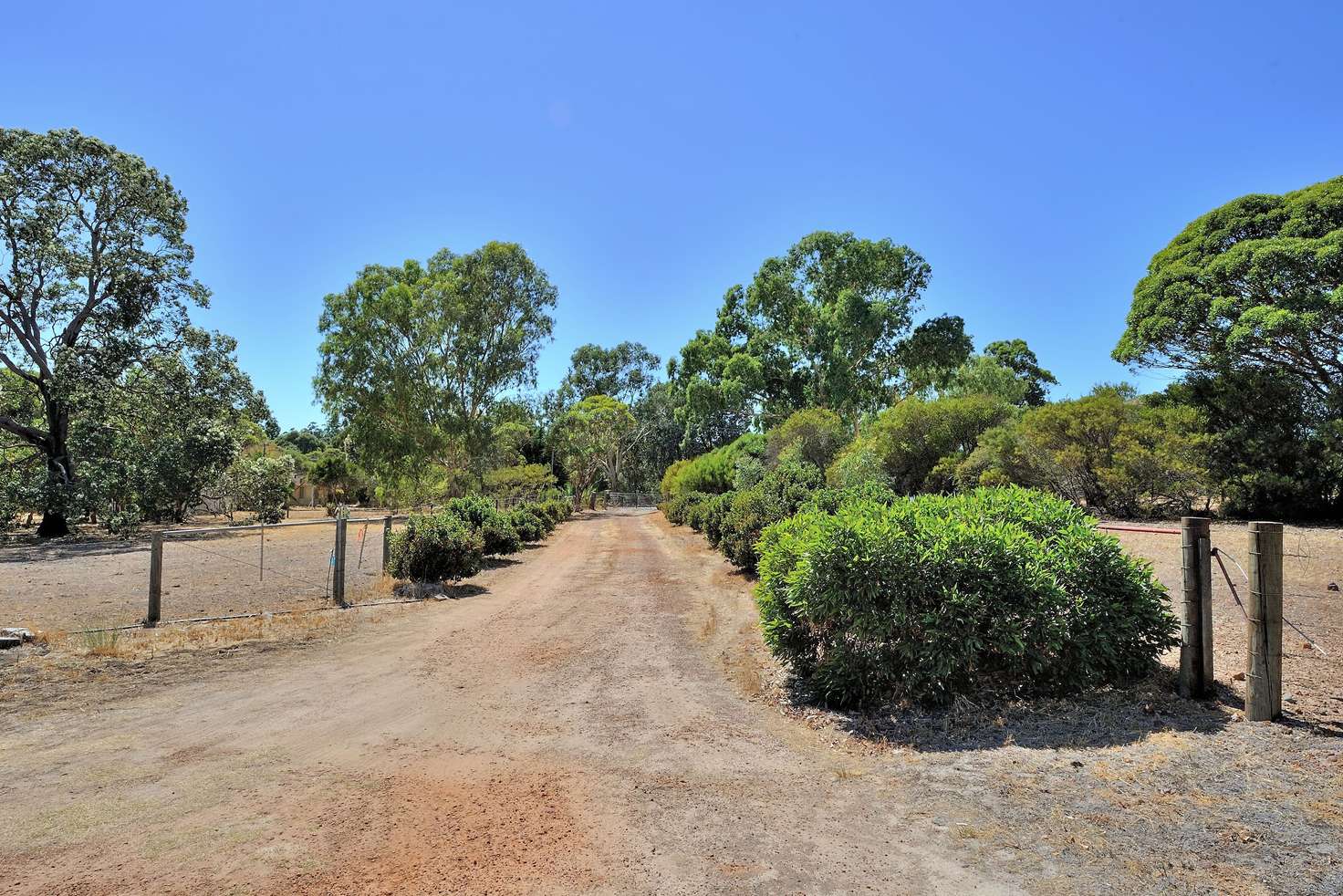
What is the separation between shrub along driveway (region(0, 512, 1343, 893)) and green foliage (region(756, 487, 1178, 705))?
1.77ft

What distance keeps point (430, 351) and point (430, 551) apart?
2320 cm

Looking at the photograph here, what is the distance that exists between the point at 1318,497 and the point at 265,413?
35301 mm

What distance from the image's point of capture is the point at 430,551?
39.9ft

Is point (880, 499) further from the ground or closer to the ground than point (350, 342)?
closer to the ground

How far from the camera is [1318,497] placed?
13.4 m

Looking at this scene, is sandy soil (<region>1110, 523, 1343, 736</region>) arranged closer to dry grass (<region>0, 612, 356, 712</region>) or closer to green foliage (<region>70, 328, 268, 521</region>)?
dry grass (<region>0, 612, 356, 712</region>)

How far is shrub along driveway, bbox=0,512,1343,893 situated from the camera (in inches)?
112

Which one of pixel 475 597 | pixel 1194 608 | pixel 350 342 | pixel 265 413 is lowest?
pixel 475 597

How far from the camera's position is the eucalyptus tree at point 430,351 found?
103 feet

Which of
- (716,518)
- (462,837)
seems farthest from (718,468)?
(462,837)

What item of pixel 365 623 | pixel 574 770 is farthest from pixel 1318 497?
pixel 365 623

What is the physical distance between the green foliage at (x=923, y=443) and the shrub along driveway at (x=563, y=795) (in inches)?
603

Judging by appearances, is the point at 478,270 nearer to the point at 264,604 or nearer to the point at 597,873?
the point at 264,604

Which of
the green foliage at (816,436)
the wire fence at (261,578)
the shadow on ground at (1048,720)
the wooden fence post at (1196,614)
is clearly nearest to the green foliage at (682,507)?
the green foliage at (816,436)
